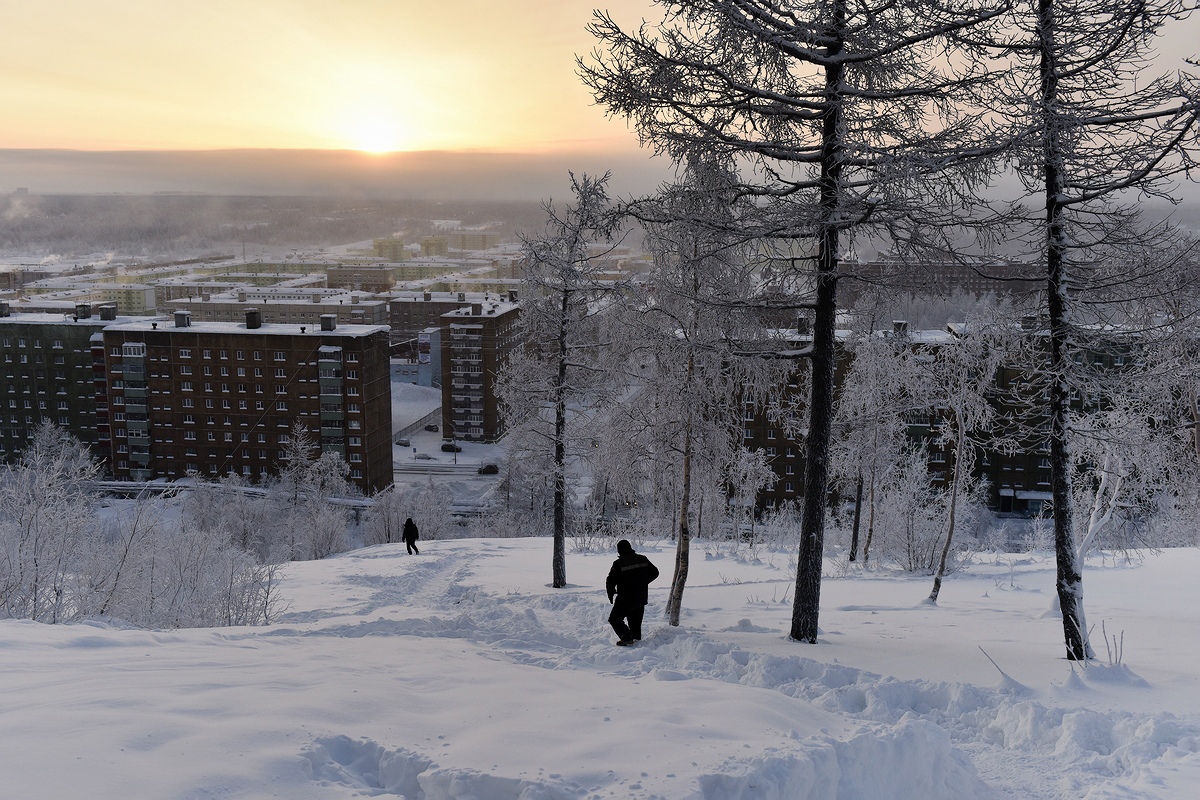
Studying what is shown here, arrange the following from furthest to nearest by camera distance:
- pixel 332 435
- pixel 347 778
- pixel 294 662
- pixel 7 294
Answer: pixel 7 294, pixel 332 435, pixel 294 662, pixel 347 778

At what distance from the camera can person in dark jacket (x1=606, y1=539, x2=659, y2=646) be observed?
898 centimetres

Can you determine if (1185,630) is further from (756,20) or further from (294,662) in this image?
(294,662)

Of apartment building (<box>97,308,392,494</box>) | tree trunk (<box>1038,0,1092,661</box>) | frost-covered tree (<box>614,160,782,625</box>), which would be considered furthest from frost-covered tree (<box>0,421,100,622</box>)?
apartment building (<box>97,308,392,494</box>)

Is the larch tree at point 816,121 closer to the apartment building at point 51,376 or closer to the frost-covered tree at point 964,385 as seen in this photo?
the frost-covered tree at point 964,385

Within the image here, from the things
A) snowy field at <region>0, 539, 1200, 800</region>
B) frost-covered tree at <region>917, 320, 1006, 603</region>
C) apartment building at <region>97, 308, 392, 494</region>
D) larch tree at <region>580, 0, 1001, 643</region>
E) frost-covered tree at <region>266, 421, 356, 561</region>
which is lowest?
frost-covered tree at <region>266, 421, 356, 561</region>

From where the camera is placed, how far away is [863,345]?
67.6 feet

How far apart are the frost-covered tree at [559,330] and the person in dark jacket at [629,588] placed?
7583 millimetres

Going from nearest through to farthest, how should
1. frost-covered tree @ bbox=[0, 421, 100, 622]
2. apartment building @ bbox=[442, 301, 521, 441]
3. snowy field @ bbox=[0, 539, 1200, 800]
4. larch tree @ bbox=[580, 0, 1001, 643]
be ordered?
snowy field @ bbox=[0, 539, 1200, 800], larch tree @ bbox=[580, 0, 1001, 643], frost-covered tree @ bbox=[0, 421, 100, 622], apartment building @ bbox=[442, 301, 521, 441]

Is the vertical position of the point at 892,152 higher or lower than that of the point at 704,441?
higher

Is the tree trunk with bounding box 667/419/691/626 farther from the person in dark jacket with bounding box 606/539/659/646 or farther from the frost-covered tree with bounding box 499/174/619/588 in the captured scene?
the frost-covered tree with bounding box 499/174/619/588

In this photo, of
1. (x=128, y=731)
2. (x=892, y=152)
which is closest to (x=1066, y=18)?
(x=892, y=152)

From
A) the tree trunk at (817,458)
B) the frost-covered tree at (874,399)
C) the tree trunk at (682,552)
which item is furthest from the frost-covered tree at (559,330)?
the tree trunk at (817,458)

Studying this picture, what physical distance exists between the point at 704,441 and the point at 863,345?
10556 mm

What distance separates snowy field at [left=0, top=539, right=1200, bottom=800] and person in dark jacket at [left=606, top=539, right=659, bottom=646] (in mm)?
375
